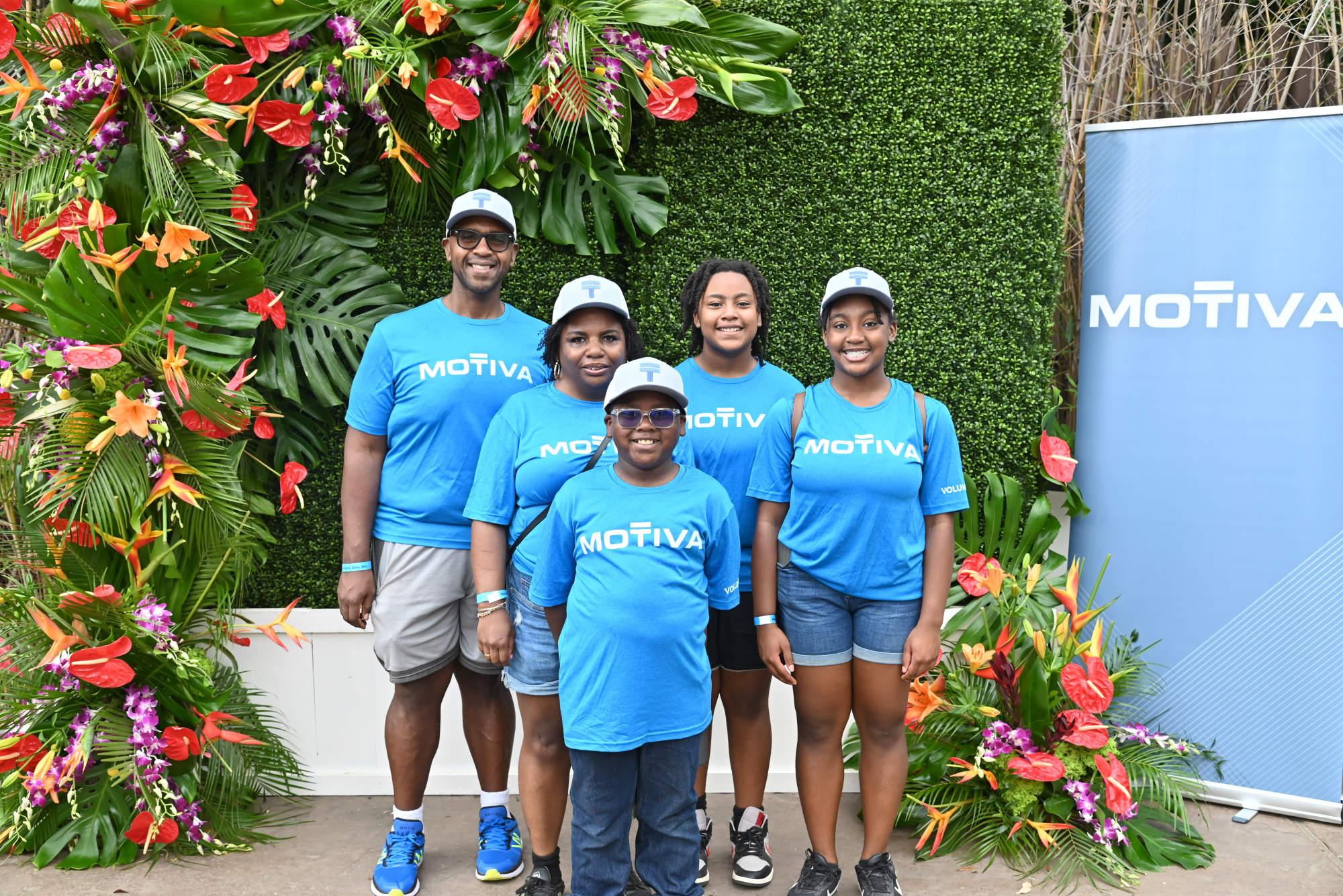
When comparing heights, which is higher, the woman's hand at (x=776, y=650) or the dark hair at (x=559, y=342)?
the dark hair at (x=559, y=342)

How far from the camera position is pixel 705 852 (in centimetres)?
358

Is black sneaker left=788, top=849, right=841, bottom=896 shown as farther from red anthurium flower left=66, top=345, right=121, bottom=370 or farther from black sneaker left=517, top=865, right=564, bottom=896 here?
red anthurium flower left=66, top=345, right=121, bottom=370

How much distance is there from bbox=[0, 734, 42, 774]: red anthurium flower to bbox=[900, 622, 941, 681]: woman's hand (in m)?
2.84

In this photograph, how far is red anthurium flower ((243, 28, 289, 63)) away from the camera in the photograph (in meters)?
3.64

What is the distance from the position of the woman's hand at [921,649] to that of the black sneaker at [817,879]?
26.0 inches

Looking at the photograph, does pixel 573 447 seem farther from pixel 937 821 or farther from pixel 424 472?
pixel 937 821

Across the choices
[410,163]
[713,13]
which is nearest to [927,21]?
[713,13]

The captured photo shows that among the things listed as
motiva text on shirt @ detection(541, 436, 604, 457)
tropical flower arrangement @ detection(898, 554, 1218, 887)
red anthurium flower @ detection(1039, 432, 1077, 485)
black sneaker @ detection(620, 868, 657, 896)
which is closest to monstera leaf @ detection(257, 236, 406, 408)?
motiva text on shirt @ detection(541, 436, 604, 457)

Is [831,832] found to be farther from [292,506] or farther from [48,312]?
[48,312]

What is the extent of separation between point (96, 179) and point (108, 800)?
6.91ft

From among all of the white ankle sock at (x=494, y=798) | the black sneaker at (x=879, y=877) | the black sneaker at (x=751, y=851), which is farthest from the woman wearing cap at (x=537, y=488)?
the black sneaker at (x=879, y=877)

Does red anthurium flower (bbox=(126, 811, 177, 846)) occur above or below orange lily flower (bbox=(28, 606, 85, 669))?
below

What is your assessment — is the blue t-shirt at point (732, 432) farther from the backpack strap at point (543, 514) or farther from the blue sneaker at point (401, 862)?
the blue sneaker at point (401, 862)

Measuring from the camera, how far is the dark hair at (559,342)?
3074 millimetres
